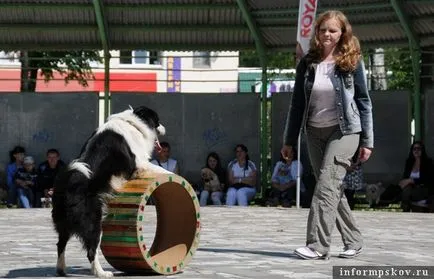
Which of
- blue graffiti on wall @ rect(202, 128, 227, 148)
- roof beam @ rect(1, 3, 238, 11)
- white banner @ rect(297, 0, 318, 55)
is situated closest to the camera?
white banner @ rect(297, 0, 318, 55)

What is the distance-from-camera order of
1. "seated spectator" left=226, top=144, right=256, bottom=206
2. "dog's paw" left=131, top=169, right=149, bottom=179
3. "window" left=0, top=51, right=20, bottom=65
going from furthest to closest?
"window" left=0, top=51, right=20, bottom=65 < "seated spectator" left=226, top=144, right=256, bottom=206 < "dog's paw" left=131, top=169, right=149, bottom=179

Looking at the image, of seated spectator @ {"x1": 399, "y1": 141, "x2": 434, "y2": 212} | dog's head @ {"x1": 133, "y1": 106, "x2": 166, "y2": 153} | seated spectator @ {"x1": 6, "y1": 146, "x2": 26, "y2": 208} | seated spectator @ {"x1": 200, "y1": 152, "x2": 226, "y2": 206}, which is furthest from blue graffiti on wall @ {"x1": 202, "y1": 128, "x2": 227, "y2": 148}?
dog's head @ {"x1": 133, "y1": 106, "x2": 166, "y2": 153}

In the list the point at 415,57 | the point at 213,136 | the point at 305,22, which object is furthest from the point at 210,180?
the point at 305,22

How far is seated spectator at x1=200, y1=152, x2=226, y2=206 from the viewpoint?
68.5ft

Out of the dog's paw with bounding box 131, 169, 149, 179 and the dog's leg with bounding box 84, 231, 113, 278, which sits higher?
the dog's paw with bounding box 131, 169, 149, 179

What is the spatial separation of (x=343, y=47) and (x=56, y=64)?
22740mm

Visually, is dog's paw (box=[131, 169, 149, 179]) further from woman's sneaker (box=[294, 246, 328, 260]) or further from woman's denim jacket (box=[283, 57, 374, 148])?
woman's sneaker (box=[294, 246, 328, 260])

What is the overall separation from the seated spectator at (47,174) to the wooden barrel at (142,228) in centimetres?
1095

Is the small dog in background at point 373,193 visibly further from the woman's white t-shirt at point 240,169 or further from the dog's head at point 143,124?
the dog's head at point 143,124

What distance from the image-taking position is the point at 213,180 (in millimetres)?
21094

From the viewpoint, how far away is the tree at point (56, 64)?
27.7m

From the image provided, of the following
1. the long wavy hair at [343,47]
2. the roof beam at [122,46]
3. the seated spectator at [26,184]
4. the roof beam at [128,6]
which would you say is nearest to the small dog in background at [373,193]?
the roof beam at [122,46]

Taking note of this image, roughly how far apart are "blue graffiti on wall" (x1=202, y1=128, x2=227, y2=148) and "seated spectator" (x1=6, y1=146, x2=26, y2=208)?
3520mm

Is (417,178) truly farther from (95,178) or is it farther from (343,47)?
(95,178)
